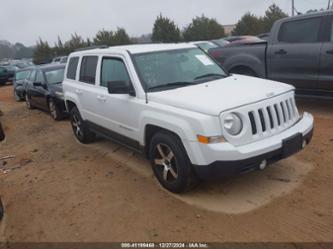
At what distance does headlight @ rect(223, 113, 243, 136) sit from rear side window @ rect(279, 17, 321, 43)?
3848 millimetres

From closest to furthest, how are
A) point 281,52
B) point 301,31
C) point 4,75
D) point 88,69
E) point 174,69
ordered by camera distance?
1. point 174,69
2. point 88,69
3. point 301,31
4. point 281,52
5. point 4,75

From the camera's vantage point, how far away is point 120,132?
4.86m

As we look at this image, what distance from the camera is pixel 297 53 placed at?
6496mm

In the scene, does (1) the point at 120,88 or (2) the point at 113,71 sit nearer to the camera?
(1) the point at 120,88

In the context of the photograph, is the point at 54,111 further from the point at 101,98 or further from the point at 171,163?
the point at 171,163

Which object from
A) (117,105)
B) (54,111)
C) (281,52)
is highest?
(281,52)

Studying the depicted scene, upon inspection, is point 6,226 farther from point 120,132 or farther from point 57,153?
point 57,153

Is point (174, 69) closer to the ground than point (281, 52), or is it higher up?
higher up

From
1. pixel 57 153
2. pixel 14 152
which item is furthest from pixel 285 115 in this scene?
pixel 14 152

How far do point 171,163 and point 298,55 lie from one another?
4.04 metres

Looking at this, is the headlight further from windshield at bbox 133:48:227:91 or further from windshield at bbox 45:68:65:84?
windshield at bbox 45:68:65:84

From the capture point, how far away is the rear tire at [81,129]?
20.6 feet

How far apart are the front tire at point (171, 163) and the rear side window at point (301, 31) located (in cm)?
417

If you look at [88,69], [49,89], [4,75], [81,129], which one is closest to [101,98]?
[88,69]
